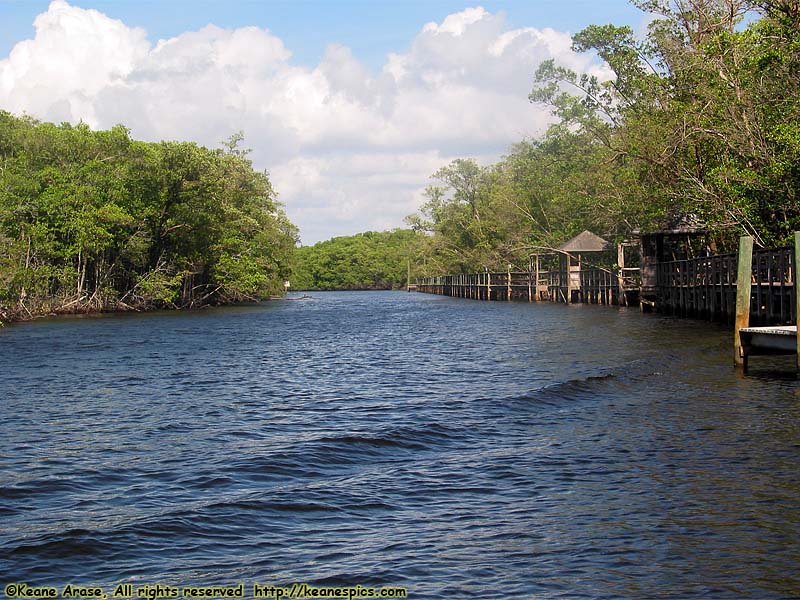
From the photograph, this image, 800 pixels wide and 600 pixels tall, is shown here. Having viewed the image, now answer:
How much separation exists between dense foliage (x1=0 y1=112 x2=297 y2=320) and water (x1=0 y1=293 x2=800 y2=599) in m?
28.9

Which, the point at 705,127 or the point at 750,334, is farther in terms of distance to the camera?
the point at 705,127

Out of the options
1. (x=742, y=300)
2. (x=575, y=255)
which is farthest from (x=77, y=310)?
(x=742, y=300)

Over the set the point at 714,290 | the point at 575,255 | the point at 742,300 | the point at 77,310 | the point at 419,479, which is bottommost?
the point at 419,479

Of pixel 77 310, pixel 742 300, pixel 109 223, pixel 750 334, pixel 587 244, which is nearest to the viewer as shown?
pixel 750 334

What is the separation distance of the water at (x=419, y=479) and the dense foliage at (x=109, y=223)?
28880mm

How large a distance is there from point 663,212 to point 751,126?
8096 mm

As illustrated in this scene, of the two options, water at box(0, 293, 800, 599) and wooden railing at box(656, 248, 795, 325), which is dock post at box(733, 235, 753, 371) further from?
wooden railing at box(656, 248, 795, 325)

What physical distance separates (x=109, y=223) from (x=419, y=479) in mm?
45861

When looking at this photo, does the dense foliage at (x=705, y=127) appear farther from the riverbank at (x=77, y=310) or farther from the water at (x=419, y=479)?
the riverbank at (x=77, y=310)

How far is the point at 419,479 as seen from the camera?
10.2 meters

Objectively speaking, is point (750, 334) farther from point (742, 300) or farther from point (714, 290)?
point (714, 290)

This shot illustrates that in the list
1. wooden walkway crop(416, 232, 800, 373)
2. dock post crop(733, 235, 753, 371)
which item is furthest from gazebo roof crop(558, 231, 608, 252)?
dock post crop(733, 235, 753, 371)

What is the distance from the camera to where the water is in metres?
7.25

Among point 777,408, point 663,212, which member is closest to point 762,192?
point 663,212
